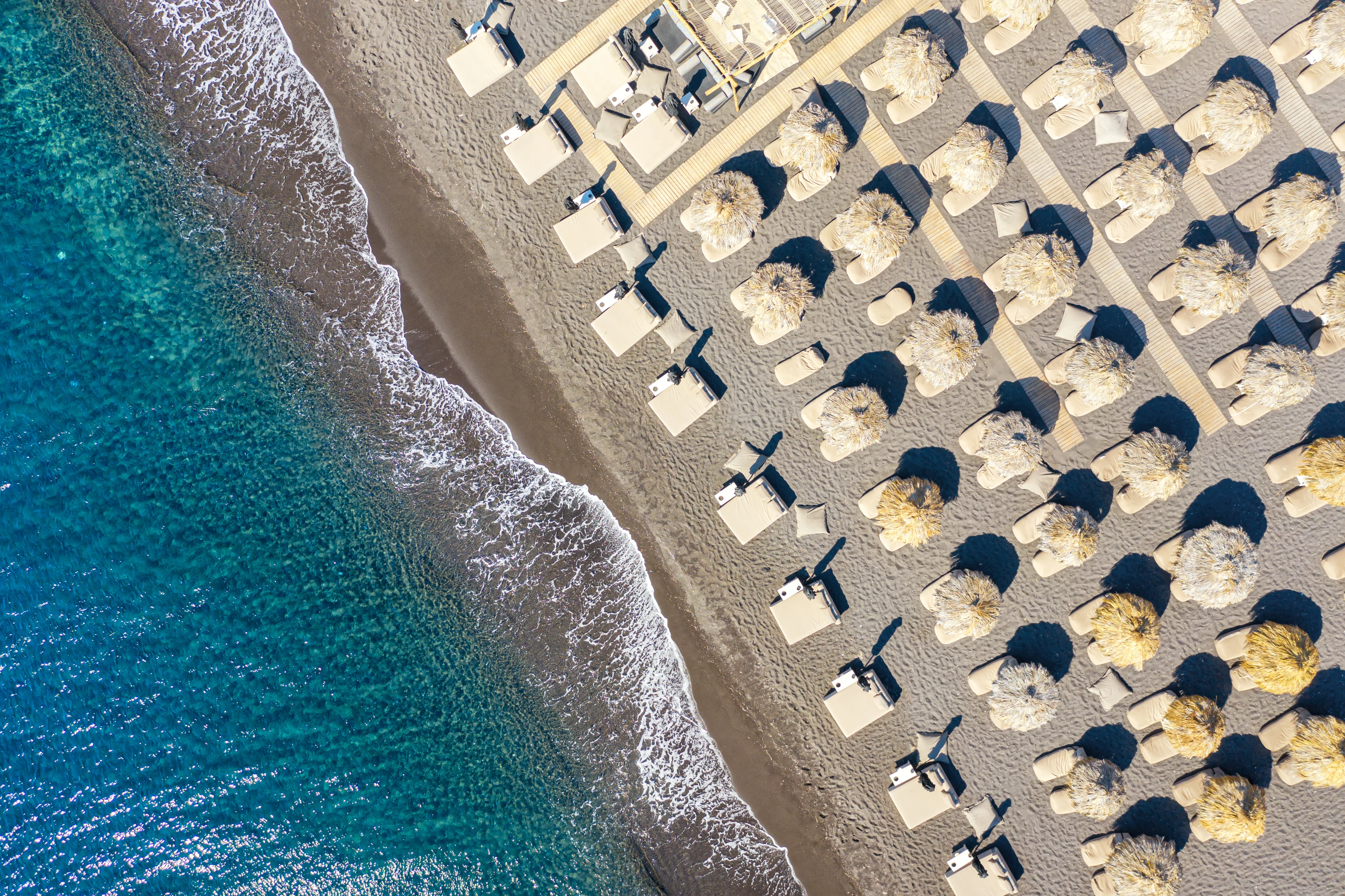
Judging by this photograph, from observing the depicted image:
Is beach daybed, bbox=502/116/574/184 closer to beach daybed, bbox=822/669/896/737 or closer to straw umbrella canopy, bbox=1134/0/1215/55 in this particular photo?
straw umbrella canopy, bbox=1134/0/1215/55

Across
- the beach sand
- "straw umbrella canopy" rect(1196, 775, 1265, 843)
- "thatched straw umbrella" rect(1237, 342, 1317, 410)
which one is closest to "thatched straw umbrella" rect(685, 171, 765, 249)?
the beach sand

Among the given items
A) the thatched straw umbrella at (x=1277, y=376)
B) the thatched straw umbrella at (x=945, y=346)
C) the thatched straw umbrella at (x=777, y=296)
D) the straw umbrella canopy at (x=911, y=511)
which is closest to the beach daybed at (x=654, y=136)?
the thatched straw umbrella at (x=777, y=296)

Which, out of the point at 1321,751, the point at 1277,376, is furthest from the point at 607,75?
the point at 1321,751

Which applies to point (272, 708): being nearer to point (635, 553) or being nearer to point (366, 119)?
point (635, 553)

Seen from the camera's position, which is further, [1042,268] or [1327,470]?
[1327,470]

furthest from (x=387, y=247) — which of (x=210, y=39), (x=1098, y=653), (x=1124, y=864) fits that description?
(x=1124, y=864)

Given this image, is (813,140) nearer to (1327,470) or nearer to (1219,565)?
(1219,565)
